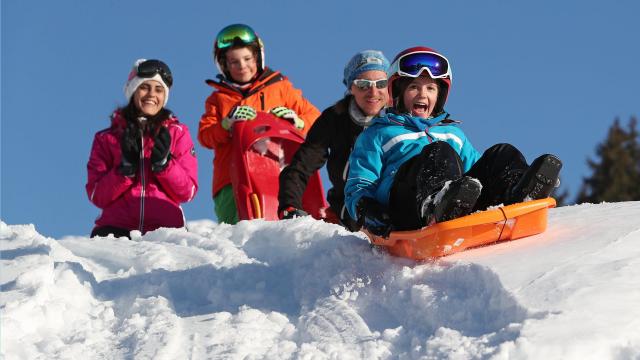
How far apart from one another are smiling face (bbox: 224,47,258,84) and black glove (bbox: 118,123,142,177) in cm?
141

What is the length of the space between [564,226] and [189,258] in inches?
85.9

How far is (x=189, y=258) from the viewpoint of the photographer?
7.01 metres

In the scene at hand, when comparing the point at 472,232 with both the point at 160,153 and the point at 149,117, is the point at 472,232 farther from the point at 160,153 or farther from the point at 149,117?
the point at 149,117

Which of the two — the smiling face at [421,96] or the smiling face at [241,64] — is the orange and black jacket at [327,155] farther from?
the smiling face at [421,96]

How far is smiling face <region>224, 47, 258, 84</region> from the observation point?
10.2m

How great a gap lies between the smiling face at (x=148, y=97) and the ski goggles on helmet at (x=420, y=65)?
3.05 meters

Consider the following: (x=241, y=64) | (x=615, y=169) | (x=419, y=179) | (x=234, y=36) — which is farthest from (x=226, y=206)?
(x=615, y=169)

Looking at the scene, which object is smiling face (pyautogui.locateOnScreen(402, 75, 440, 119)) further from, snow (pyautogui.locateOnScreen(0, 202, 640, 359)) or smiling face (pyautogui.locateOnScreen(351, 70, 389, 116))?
smiling face (pyautogui.locateOnScreen(351, 70, 389, 116))

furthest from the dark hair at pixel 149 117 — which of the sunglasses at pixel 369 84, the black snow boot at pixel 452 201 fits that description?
the black snow boot at pixel 452 201

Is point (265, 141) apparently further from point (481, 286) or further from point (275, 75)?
point (481, 286)

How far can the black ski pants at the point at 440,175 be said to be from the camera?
596 cm

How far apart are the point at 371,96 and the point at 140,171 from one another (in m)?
1.84

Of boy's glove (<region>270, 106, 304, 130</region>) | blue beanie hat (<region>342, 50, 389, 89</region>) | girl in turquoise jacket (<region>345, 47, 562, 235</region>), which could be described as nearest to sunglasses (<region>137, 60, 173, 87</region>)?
boy's glove (<region>270, 106, 304, 130</region>)

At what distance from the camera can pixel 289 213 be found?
8812 millimetres
